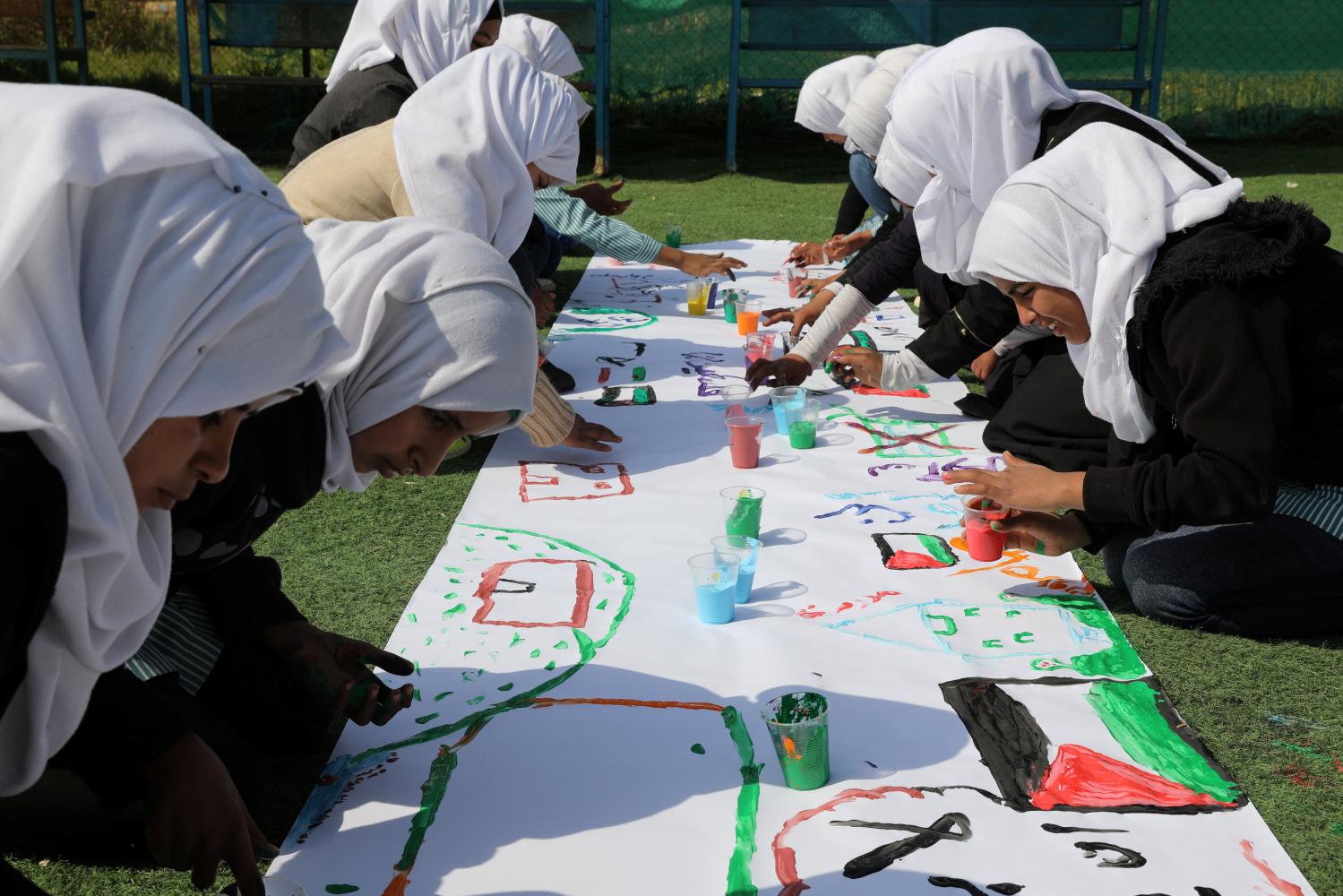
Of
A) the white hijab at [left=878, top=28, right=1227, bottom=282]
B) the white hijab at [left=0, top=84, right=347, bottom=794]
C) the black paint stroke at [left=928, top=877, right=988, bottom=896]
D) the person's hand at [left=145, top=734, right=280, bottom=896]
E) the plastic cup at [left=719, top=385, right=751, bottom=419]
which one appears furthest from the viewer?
the plastic cup at [left=719, top=385, right=751, bottom=419]

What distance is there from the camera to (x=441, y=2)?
15.8ft

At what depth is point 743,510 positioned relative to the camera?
3150mm

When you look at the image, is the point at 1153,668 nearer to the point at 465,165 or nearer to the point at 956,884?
the point at 956,884

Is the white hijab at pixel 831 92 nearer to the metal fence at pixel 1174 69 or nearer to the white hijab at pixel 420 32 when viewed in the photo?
the white hijab at pixel 420 32

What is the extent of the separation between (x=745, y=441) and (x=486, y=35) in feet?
7.80

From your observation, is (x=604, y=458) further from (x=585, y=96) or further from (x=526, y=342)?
(x=585, y=96)

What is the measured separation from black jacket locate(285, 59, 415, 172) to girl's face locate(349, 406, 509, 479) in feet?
8.69

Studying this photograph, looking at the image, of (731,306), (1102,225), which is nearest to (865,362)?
(731,306)

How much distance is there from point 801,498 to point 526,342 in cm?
136

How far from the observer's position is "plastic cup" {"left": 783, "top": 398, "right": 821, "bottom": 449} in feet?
12.8

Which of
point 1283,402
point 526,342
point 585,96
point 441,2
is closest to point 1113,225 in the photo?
point 1283,402

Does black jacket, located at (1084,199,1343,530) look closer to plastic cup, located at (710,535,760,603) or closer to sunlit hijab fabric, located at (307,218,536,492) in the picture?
plastic cup, located at (710,535,760,603)

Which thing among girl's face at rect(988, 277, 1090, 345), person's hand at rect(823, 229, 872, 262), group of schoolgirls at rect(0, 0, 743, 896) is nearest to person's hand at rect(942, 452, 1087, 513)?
girl's face at rect(988, 277, 1090, 345)

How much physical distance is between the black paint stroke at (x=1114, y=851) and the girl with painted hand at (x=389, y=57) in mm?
3682
